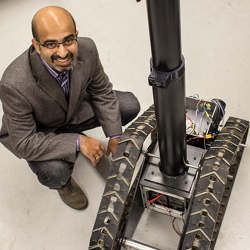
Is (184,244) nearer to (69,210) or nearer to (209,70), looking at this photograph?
(69,210)

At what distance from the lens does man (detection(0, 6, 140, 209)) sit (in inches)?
53.1

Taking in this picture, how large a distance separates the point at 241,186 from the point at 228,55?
2.90 feet

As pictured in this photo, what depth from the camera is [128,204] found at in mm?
1598

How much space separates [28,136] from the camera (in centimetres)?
158

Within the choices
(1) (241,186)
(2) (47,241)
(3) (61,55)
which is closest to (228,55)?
(1) (241,186)

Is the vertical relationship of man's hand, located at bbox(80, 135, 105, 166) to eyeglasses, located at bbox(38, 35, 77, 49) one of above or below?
below

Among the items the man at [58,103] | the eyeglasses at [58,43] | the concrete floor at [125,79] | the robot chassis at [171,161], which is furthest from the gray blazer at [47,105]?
the concrete floor at [125,79]

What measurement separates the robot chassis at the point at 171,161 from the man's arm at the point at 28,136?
Answer: 0.29 m

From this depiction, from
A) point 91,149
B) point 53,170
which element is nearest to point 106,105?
point 91,149

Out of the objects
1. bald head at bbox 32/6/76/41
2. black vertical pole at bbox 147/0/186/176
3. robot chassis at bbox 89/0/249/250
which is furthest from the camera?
bald head at bbox 32/6/76/41

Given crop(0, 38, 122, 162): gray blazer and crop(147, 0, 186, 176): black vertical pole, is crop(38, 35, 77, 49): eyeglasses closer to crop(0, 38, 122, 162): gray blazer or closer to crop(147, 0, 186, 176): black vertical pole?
crop(0, 38, 122, 162): gray blazer

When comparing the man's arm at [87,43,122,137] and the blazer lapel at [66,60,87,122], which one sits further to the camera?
the man's arm at [87,43,122,137]

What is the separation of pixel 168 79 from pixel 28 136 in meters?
0.76

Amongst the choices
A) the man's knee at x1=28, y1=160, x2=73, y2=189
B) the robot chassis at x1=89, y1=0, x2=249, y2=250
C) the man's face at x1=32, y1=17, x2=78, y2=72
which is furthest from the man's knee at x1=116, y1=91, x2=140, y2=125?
the man's face at x1=32, y1=17, x2=78, y2=72
